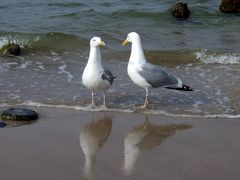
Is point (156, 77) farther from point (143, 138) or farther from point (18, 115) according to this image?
point (18, 115)

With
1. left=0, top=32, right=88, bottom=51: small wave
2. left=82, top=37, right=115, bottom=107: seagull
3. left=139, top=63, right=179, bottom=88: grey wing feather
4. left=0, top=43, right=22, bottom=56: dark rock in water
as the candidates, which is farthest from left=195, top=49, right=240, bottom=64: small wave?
left=82, top=37, right=115, bottom=107: seagull

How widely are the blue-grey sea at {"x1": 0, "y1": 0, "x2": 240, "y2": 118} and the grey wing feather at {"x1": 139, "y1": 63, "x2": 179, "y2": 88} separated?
0.25 metres

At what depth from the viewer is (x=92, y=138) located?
5645mm

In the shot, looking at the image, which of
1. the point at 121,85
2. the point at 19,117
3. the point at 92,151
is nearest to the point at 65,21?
the point at 121,85

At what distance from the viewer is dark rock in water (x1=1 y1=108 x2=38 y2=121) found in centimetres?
621

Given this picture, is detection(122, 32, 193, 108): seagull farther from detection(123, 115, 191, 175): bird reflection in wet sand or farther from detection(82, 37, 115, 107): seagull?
detection(123, 115, 191, 175): bird reflection in wet sand

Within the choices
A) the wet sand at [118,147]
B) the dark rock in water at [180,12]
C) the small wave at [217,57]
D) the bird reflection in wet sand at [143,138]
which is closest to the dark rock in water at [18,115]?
the wet sand at [118,147]

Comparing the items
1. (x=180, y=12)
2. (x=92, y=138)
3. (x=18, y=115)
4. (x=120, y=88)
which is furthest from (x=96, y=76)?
(x=180, y=12)

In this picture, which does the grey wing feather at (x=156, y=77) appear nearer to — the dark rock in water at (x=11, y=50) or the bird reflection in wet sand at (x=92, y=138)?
the bird reflection in wet sand at (x=92, y=138)

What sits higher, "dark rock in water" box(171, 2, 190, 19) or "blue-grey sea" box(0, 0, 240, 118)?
"dark rock in water" box(171, 2, 190, 19)

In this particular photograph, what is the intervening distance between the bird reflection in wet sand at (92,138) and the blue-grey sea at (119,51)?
0.82 m

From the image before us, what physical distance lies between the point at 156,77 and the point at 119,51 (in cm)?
385

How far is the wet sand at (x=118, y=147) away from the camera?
15.1ft

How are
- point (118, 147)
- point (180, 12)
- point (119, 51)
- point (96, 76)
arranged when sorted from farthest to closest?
point (180, 12) < point (119, 51) < point (96, 76) < point (118, 147)
